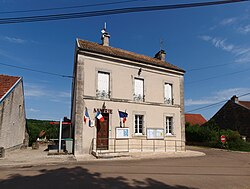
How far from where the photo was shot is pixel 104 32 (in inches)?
640

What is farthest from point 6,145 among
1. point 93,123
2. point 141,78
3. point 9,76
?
point 141,78

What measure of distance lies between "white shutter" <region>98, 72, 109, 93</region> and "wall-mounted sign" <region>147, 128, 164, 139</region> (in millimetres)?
4073

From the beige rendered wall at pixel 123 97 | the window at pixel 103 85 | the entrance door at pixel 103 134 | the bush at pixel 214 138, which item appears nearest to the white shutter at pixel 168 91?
the beige rendered wall at pixel 123 97

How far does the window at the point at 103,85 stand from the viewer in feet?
41.6

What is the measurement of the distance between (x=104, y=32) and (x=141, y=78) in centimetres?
513

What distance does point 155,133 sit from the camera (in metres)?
14.0

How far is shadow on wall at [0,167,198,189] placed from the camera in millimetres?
5192

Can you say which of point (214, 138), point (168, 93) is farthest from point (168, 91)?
point (214, 138)

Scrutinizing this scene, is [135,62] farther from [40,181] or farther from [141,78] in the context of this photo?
[40,181]

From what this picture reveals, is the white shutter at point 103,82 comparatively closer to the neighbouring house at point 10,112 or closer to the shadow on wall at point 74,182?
the neighbouring house at point 10,112

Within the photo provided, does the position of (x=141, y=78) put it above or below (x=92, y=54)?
below

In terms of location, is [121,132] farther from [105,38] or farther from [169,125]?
[105,38]

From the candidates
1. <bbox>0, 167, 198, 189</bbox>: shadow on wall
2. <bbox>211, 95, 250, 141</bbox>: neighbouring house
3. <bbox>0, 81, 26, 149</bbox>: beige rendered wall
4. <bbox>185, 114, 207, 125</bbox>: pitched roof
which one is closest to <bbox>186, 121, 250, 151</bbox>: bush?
<bbox>211, 95, 250, 141</bbox>: neighbouring house

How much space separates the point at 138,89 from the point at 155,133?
326cm
